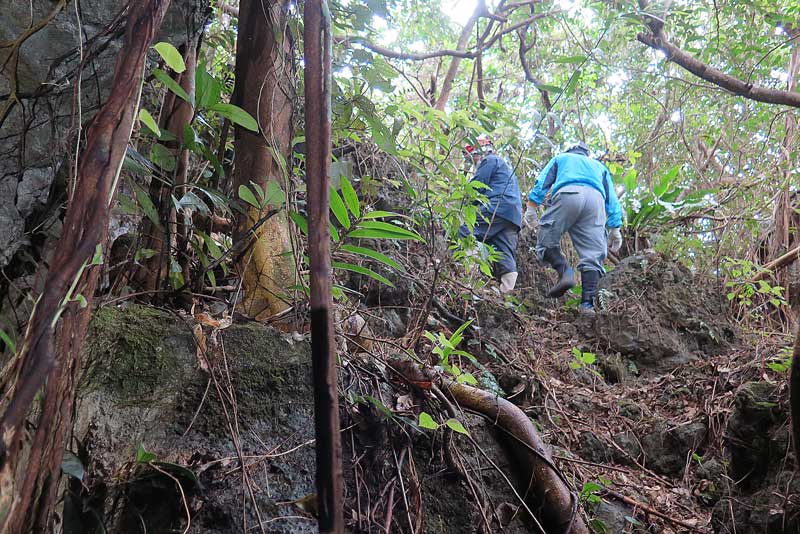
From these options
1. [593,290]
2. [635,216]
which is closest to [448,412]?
[593,290]

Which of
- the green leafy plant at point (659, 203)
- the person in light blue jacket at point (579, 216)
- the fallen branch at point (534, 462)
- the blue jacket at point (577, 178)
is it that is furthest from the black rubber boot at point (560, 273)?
the fallen branch at point (534, 462)

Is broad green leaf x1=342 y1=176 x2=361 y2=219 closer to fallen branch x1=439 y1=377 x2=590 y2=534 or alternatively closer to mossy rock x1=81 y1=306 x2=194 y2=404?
mossy rock x1=81 y1=306 x2=194 y2=404

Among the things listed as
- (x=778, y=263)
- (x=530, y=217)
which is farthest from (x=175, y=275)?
(x=778, y=263)

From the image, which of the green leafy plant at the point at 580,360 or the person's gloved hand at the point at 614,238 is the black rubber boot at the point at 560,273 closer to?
the green leafy plant at the point at 580,360

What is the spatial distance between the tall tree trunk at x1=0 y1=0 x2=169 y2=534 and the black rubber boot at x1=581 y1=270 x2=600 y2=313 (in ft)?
18.2

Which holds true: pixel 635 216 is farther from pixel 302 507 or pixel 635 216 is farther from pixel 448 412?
pixel 302 507

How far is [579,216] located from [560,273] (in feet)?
2.16

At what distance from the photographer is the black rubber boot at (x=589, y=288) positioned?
5902mm

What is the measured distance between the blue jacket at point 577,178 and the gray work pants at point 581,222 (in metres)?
0.08

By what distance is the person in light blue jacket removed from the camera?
233 inches

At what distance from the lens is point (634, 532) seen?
8.73ft

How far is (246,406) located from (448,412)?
0.83 meters

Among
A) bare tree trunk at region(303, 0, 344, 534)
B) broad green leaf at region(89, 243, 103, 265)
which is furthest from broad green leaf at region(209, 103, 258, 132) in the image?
broad green leaf at region(89, 243, 103, 265)

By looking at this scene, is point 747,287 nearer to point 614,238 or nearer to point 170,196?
point 614,238
